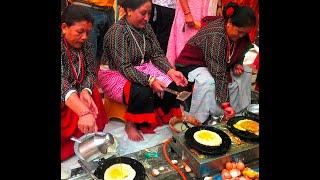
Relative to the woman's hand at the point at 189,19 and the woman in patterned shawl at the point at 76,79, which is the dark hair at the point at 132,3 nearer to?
the woman in patterned shawl at the point at 76,79

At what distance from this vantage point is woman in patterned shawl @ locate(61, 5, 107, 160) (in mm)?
1815

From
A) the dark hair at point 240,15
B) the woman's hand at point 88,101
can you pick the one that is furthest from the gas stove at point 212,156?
the dark hair at point 240,15

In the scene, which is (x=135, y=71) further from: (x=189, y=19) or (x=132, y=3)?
(x=189, y=19)

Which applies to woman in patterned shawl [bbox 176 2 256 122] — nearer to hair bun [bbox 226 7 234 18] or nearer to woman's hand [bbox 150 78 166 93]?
hair bun [bbox 226 7 234 18]

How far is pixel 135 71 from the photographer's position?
2.18 metres

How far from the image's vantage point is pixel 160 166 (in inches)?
74.5

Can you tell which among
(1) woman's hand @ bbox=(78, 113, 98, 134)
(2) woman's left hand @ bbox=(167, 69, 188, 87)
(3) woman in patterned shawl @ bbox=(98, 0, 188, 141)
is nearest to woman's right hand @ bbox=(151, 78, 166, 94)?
(3) woman in patterned shawl @ bbox=(98, 0, 188, 141)

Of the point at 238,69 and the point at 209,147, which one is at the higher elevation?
the point at 238,69

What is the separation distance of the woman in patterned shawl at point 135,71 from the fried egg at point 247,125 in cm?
49

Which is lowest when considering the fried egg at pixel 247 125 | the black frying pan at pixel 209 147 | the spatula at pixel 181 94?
the black frying pan at pixel 209 147

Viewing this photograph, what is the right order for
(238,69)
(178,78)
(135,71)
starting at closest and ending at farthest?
(135,71) < (178,78) < (238,69)

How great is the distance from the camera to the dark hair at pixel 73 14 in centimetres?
177

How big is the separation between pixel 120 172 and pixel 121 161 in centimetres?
8

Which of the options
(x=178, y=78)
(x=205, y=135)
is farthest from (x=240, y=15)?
(x=205, y=135)
